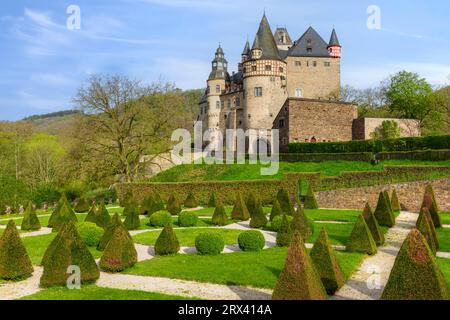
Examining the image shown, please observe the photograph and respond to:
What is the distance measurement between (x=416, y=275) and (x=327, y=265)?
10.9 ft

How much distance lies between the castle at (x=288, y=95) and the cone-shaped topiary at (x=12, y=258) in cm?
3528

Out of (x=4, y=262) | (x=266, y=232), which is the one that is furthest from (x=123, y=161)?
(x=4, y=262)

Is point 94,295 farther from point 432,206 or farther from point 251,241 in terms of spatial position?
point 432,206

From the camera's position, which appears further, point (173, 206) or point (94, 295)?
point (173, 206)

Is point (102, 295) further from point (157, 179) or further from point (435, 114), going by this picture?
point (435, 114)

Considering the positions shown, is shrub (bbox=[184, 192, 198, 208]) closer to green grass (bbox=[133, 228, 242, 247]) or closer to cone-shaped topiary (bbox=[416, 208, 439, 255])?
green grass (bbox=[133, 228, 242, 247])

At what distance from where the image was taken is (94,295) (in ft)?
35.4

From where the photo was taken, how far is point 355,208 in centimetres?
2934

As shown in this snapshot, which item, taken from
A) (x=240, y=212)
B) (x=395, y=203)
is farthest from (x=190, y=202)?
(x=395, y=203)

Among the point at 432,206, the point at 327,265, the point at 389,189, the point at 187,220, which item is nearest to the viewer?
the point at 327,265

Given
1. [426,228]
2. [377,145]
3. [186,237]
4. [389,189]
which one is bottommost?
[186,237]

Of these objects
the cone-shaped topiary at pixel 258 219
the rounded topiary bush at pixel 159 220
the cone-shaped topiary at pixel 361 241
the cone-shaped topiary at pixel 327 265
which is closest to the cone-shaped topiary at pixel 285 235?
the cone-shaped topiary at pixel 361 241

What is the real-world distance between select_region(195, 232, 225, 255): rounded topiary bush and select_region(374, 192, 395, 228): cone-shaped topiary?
31.5ft

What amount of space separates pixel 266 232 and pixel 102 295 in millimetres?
11359
